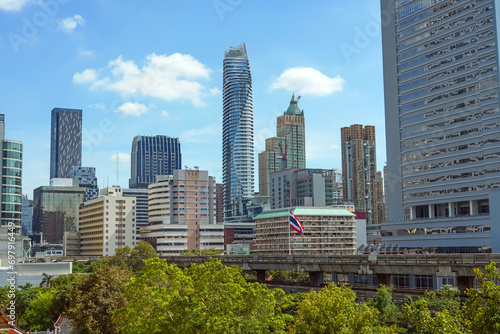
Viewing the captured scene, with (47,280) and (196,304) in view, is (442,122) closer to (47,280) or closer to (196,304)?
(47,280)

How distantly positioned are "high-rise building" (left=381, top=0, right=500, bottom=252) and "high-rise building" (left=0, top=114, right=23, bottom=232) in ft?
376

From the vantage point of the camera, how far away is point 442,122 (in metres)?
174

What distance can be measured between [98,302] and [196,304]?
25.5 metres

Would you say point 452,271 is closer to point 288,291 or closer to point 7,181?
point 288,291

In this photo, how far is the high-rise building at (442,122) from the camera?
159 m

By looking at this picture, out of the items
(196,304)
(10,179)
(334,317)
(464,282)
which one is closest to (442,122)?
(464,282)

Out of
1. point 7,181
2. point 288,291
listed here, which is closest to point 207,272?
point 288,291

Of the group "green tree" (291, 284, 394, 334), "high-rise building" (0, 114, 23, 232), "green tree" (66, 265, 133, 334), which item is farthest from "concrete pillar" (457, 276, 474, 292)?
"high-rise building" (0, 114, 23, 232)

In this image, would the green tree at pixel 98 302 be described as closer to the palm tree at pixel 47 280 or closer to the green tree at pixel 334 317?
the green tree at pixel 334 317

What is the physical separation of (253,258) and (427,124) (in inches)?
3945

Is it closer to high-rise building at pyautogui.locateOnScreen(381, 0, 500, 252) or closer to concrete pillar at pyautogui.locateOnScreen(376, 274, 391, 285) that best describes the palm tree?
concrete pillar at pyautogui.locateOnScreen(376, 274, 391, 285)

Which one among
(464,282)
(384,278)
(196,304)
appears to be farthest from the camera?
(384,278)

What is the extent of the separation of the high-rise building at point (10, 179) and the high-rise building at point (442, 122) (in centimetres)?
11459

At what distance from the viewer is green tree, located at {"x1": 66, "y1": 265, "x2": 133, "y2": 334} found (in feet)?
197
